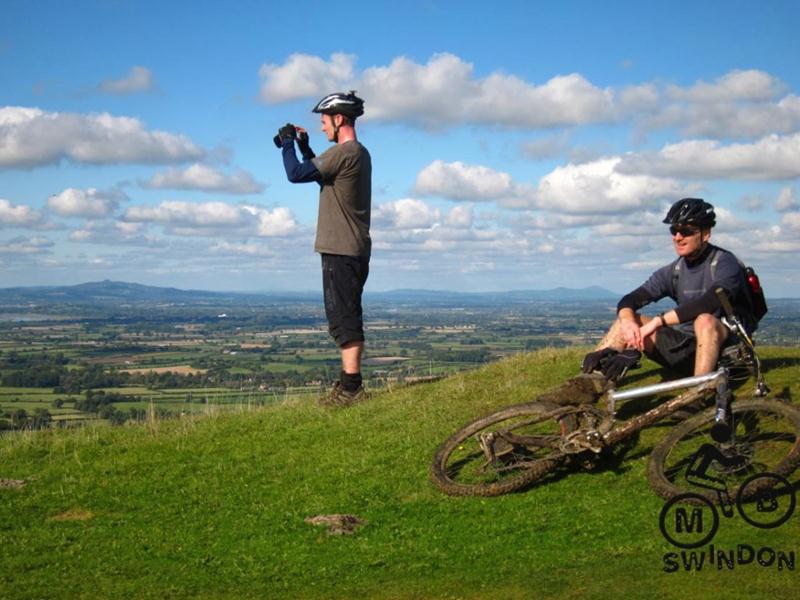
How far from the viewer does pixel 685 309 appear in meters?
9.22

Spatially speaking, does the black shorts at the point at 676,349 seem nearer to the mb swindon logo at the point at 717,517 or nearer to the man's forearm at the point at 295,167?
the mb swindon logo at the point at 717,517

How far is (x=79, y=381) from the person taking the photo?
160 feet

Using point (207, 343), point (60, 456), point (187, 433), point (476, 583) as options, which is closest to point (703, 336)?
point (476, 583)

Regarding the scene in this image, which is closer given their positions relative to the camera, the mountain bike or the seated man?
the mountain bike

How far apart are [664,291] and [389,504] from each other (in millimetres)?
3839

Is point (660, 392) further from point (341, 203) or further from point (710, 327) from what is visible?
point (341, 203)

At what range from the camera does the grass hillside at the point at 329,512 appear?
6.77 metres

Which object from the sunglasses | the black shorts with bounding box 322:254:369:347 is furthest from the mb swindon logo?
the black shorts with bounding box 322:254:369:347

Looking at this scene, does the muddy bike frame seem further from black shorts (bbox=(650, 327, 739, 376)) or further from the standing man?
the standing man

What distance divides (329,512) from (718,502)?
3.61 m

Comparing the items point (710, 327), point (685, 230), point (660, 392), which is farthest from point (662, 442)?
point (685, 230)

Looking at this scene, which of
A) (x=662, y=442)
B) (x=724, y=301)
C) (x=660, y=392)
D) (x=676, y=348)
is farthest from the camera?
(x=676, y=348)

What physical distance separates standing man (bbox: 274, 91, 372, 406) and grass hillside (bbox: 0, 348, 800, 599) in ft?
4.69

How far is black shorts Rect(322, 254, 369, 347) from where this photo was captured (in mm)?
12500
